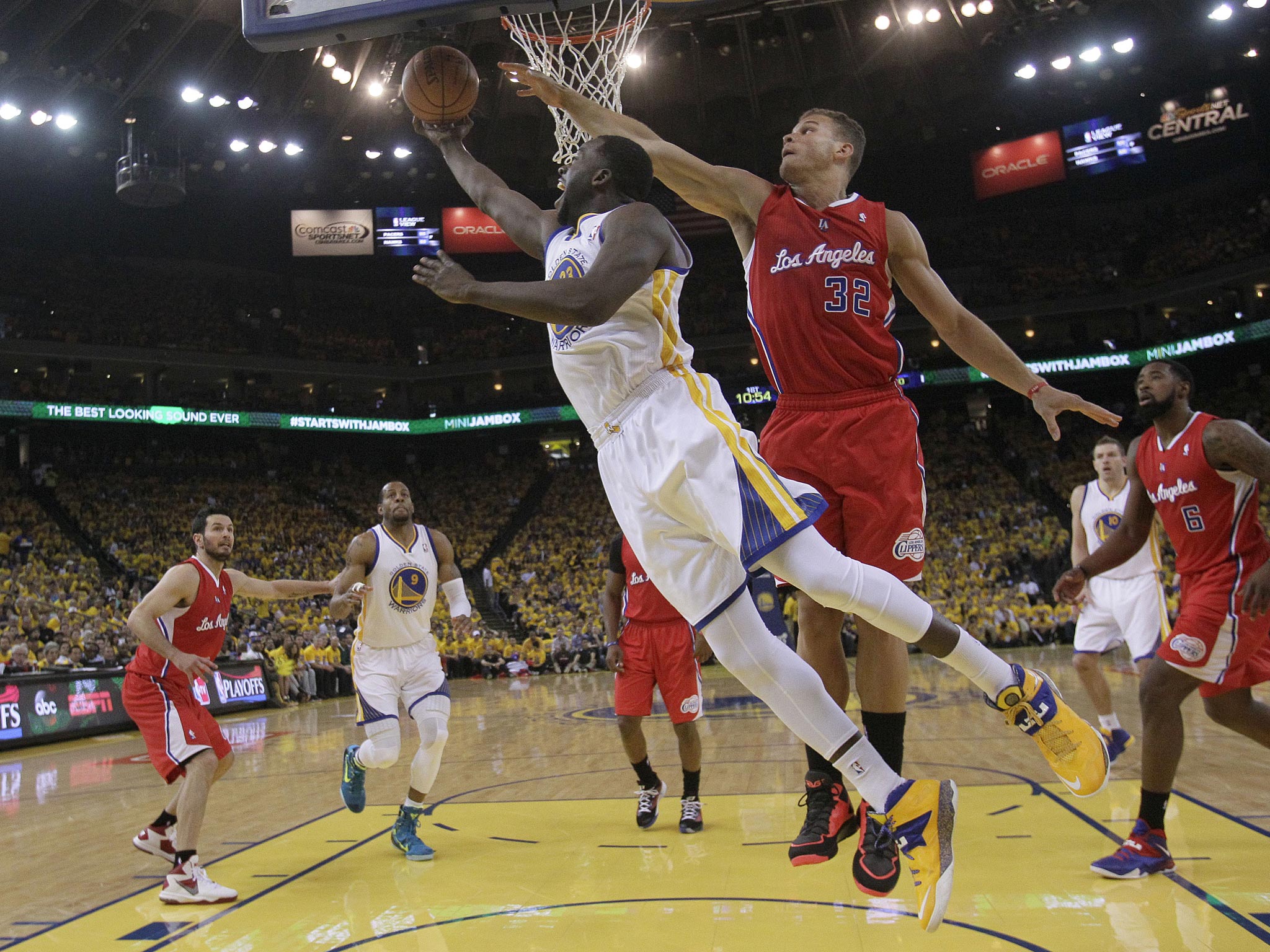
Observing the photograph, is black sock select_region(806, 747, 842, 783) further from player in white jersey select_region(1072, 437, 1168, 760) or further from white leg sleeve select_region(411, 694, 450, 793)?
player in white jersey select_region(1072, 437, 1168, 760)

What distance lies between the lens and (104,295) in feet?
96.6

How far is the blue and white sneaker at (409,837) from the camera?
A: 5.85m

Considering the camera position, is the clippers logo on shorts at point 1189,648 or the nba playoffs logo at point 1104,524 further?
the nba playoffs logo at point 1104,524

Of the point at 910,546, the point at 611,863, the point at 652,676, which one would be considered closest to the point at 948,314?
the point at 910,546

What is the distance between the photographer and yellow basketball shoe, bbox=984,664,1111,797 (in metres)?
3.21

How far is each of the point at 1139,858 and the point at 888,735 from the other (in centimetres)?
190

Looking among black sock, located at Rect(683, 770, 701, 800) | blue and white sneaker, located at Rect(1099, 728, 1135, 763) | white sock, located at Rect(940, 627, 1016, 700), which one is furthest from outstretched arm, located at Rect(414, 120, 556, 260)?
blue and white sneaker, located at Rect(1099, 728, 1135, 763)

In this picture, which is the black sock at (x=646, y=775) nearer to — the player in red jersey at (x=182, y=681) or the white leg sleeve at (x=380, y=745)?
the white leg sleeve at (x=380, y=745)

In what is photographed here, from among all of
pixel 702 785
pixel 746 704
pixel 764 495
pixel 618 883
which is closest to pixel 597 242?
pixel 764 495

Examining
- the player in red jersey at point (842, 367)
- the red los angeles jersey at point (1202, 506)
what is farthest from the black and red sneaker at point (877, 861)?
the red los angeles jersey at point (1202, 506)

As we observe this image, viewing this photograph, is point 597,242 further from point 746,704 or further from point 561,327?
point 746,704

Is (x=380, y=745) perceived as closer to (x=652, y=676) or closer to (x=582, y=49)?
(x=652, y=676)

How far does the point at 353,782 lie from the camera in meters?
6.49

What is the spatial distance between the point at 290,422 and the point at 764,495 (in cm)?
2835
